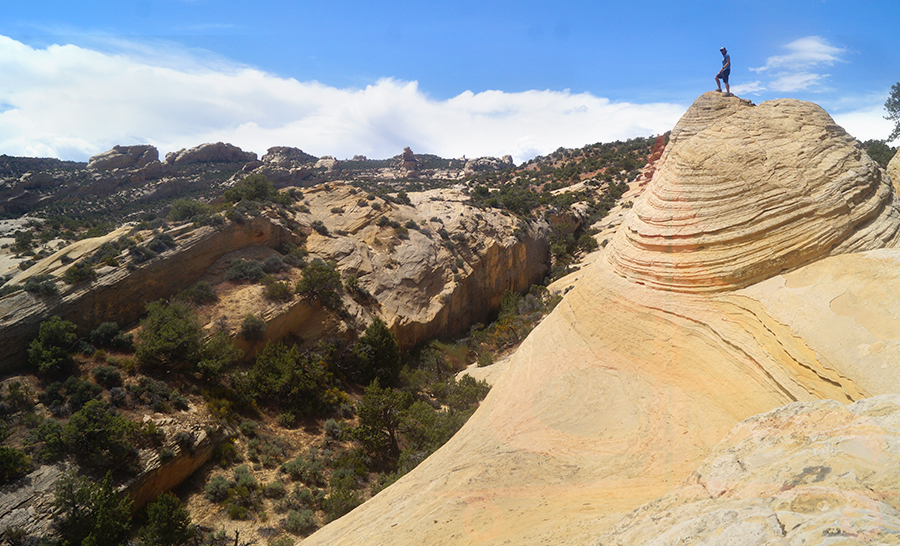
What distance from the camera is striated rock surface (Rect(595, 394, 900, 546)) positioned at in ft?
12.2

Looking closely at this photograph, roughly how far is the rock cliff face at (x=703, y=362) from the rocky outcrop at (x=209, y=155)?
372 ft

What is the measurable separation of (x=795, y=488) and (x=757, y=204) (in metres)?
7.47

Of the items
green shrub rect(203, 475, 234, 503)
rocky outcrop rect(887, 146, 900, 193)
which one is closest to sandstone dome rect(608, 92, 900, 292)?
rocky outcrop rect(887, 146, 900, 193)

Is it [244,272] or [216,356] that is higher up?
[244,272]

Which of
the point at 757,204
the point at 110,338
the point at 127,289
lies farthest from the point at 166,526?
the point at 757,204

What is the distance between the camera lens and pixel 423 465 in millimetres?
10664

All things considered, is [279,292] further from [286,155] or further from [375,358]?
[286,155]

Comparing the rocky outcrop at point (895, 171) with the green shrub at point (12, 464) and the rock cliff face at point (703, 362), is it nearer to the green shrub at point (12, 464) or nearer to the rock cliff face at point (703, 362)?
the rock cliff face at point (703, 362)

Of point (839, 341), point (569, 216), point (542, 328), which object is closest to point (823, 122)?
point (839, 341)

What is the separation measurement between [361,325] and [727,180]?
70.3 feet

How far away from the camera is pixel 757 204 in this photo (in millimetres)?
9555

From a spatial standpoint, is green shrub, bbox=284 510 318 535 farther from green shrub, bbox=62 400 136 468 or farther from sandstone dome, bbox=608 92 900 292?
sandstone dome, bbox=608 92 900 292

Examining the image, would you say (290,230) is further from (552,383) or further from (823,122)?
(823,122)

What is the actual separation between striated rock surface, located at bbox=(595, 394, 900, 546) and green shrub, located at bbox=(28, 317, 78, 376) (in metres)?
22.2
